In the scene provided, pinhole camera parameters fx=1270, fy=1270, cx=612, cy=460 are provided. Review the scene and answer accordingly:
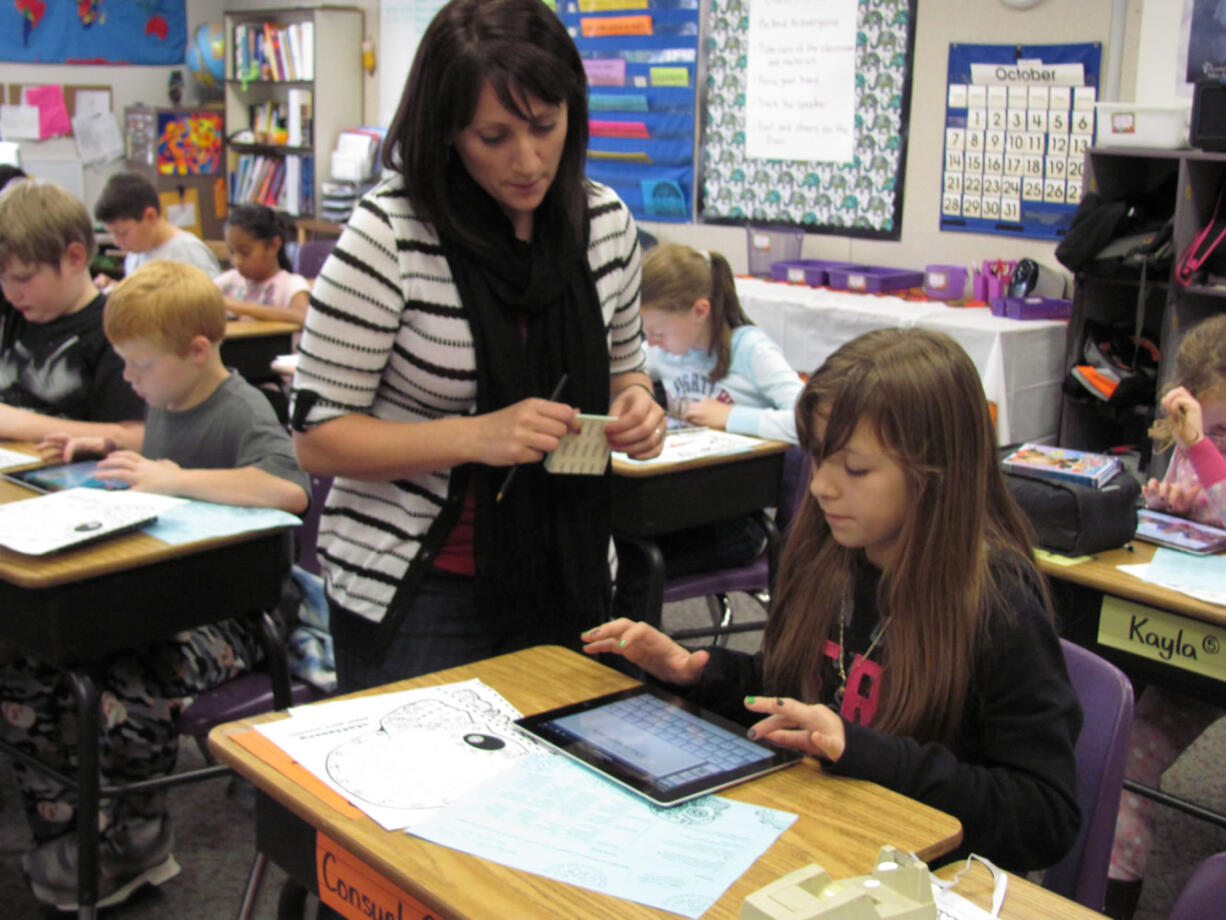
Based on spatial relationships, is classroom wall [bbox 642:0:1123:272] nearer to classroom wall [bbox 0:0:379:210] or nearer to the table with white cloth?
the table with white cloth

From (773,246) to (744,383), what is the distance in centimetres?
237

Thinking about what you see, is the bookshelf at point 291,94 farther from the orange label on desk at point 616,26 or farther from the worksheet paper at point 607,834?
the worksheet paper at point 607,834

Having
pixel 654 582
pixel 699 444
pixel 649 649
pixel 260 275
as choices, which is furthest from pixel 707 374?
pixel 260 275

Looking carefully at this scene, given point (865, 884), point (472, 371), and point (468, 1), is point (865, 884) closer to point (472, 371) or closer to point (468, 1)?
point (472, 371)

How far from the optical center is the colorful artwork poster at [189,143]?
25.0ft

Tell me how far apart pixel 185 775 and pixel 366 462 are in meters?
0.91

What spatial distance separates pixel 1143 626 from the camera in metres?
1.96

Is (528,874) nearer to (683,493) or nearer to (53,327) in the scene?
(683,493)

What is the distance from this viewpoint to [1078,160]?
4.51m

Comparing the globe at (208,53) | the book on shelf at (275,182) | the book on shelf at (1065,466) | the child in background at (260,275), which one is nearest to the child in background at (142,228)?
the child in background at (260,275)

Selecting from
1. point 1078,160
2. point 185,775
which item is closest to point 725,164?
point 1078,160

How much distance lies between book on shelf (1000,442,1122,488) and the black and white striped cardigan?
101 cm

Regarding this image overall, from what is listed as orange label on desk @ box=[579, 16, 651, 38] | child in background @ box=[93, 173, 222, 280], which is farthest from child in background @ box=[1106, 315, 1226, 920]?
orange label on desk @ box=[579, 16, 651, 38]

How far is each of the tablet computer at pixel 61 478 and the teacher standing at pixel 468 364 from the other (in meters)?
0.82
